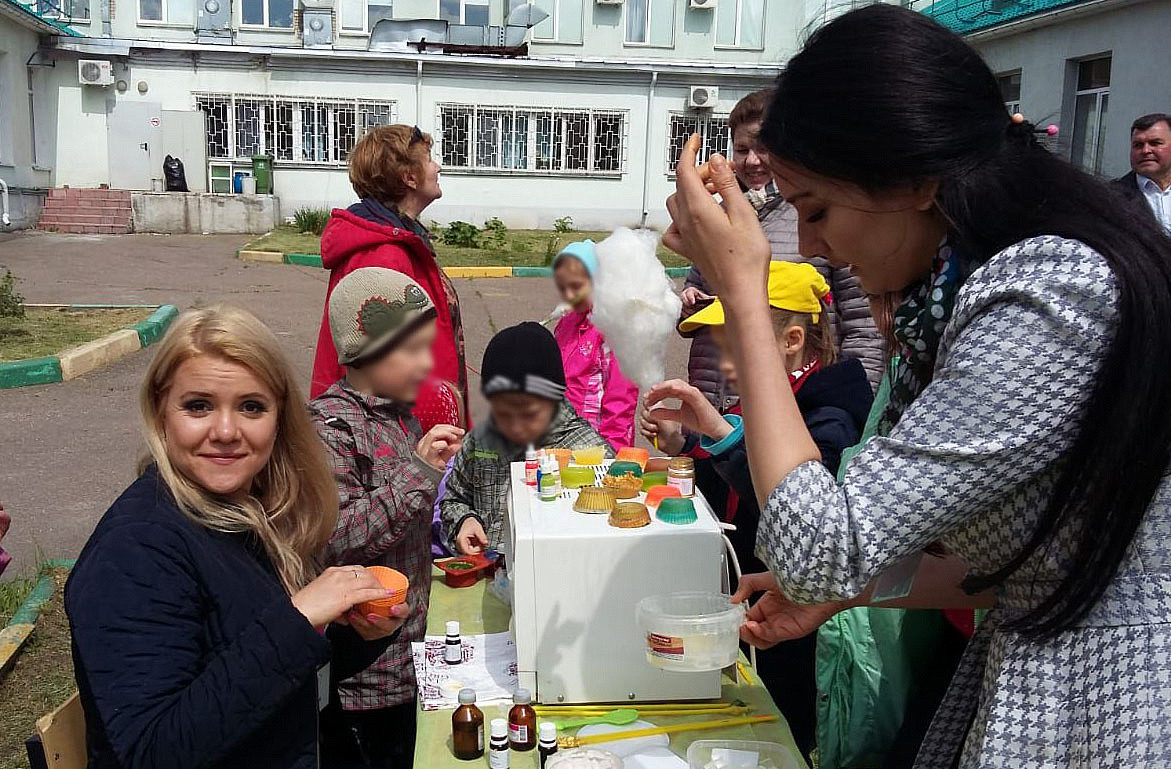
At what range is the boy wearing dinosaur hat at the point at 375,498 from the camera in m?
1.29

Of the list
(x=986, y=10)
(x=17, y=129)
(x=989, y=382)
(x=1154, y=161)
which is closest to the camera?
(x=989, y=382)

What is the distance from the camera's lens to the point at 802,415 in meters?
2.02

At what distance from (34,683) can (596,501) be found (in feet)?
8.23

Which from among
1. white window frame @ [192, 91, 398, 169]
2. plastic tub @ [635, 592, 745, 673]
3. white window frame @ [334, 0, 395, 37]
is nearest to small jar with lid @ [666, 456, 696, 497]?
plastic tub @ [635, 592, 745, 673]

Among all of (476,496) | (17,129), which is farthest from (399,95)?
(476,496)

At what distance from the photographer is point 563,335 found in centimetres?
165

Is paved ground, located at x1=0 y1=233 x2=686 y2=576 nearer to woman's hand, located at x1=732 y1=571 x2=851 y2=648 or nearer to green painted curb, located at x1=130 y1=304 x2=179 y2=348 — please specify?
green painted curb, located at x1=130 y1=304 x2=179 y2=348

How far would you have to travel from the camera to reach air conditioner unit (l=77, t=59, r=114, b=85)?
1905 cm

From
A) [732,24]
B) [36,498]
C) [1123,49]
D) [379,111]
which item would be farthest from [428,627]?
[732,24]

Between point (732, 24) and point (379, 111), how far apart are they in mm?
7929

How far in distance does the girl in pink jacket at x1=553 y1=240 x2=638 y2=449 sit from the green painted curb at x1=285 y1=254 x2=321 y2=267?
1618 mm

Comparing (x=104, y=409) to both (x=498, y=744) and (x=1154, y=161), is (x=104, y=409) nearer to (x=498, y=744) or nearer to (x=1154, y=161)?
(x=498, y=744)

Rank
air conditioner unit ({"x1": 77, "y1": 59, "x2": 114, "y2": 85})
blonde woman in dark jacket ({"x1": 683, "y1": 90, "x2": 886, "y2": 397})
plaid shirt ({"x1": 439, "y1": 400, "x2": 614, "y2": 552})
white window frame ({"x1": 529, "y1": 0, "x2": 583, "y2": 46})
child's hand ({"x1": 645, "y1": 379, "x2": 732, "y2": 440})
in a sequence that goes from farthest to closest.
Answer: white window frame ({"x1": 529, "y1": 0, "x2": 583, "y2": 46})
air conditioner unit ({"x1": 77, "y1": 59, "x2": 114, "y2": 85})
plaid shirt ({"x1": 439, "y1": 400, "x2": 614, "y2": 552})
child's hand ({"x1": 645, "y1": 379, "x2": 732, "y2": 440})
blonde woman in dark jacket ({"x1": 683, "y1": 90, "x2": 886, "y2": 397})

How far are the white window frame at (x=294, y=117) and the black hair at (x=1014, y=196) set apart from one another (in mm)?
20056
